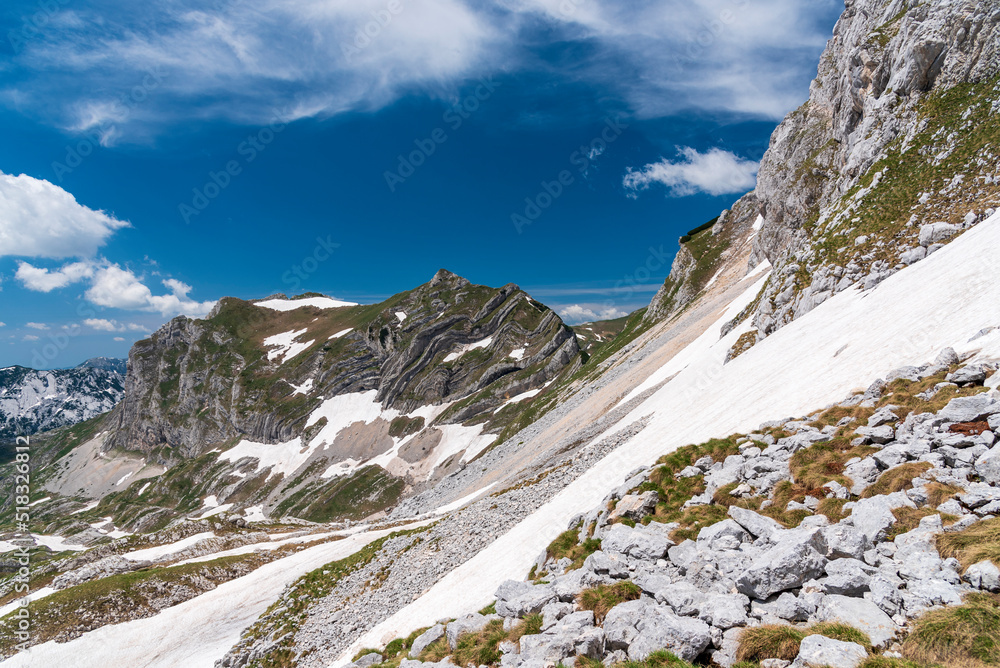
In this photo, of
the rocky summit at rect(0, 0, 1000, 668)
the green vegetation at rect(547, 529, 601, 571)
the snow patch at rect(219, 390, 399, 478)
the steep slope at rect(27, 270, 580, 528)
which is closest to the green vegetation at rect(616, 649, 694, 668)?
the rocky summit at rect(0, 0, 1000, 668)

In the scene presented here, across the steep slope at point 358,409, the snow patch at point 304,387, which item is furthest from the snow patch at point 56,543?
the snow patch at point 304,387

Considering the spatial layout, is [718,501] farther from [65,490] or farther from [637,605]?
[65,490]

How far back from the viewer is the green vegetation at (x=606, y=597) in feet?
27.8

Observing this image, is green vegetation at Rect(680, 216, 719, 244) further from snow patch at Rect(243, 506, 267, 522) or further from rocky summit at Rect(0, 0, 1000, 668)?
snow patch at Rect(243, 506, 267, 522)

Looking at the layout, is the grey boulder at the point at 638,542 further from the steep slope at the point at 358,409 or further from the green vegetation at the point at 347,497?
the green vegetation at the point at 347,497

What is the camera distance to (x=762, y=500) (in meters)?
11.4

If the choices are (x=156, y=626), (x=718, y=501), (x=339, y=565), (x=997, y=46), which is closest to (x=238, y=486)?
(x=156, y=626)

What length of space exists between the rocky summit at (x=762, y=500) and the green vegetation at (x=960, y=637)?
0.08ft

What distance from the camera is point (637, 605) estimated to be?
8.00 m

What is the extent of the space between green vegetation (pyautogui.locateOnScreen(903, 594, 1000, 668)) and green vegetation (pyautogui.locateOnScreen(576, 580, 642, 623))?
4.29m

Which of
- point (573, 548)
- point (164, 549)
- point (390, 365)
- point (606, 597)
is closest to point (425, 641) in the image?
point (573, 548)

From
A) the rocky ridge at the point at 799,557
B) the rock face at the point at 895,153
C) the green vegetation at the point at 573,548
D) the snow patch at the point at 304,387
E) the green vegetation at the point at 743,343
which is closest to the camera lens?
the rocky ridge at the point at 799,557

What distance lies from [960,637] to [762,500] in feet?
20.7

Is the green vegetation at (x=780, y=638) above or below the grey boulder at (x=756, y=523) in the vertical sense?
above
